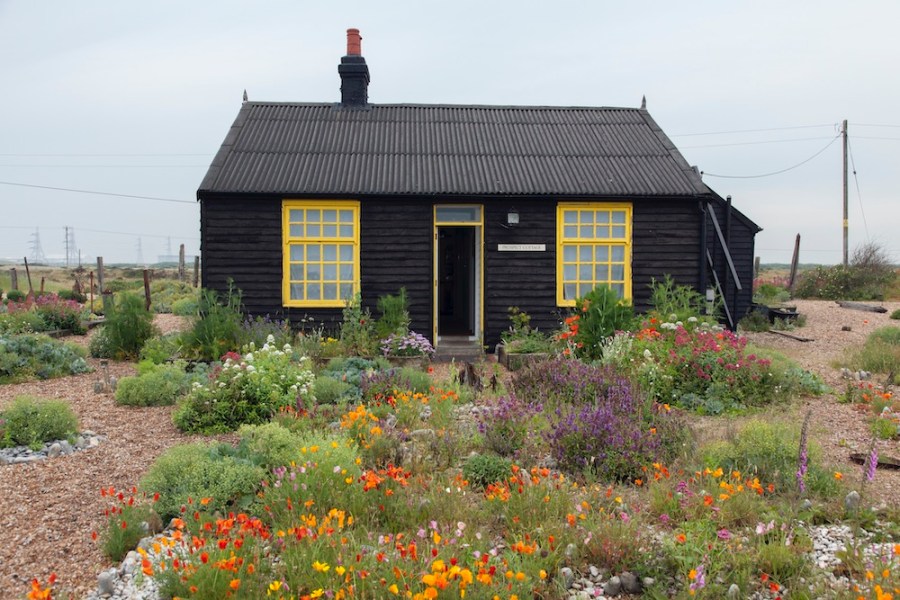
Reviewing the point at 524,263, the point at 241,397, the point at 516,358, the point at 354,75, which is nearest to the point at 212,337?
the point at 241,397

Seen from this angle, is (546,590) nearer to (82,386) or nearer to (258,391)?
(258,391)

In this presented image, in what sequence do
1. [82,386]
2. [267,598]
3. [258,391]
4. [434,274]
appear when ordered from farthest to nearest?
[434,274], [82,386], [258,391], [267,598]

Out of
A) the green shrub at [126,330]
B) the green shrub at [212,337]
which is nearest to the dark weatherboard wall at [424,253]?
the green shrub at [126,330]

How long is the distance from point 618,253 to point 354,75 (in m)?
6.70

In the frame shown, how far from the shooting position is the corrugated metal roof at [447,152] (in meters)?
12.8

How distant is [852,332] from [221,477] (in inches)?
571

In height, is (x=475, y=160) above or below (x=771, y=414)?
above

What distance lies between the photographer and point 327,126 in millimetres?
14711

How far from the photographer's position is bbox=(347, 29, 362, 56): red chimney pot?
1549 centimetres

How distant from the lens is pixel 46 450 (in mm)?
6367

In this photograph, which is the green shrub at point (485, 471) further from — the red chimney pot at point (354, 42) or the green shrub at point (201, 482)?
the red chimney pot at point (354, 42)

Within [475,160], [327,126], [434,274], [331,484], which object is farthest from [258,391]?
[327,126]

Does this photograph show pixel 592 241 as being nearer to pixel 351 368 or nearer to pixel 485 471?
pixel 351 368

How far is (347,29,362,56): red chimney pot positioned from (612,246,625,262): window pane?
6790mm
